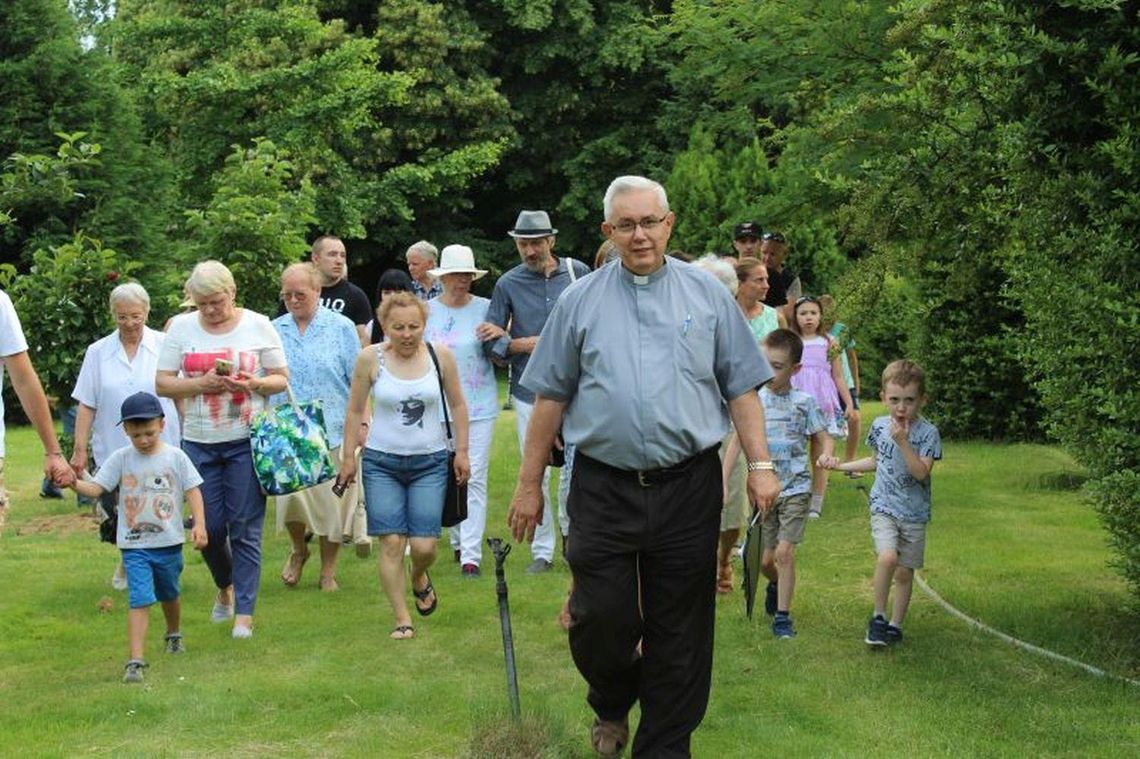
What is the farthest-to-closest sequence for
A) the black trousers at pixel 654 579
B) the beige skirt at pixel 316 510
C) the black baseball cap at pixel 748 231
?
the black baseball cap at pixel 748 231, the beige skirt at pixel 316 510, the black trousers at pixel 654 579

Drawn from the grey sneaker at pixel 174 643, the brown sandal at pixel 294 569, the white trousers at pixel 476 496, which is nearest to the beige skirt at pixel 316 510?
the brown sandal at pixel 294 569

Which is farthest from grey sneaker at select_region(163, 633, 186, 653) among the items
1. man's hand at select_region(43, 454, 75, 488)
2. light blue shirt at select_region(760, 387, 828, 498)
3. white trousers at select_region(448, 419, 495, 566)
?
light blue shirt at select_region(760, 387, 828, 498)

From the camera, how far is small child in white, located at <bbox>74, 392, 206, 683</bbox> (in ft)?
27.7

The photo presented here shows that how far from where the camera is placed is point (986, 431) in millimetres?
18484

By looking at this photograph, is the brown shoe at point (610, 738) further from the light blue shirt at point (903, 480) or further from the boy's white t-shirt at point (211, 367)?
the boy's white t-shirt at point (211, 367)

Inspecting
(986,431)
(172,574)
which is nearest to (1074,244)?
(172,574)

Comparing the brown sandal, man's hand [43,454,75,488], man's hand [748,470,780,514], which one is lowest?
the brown sandal

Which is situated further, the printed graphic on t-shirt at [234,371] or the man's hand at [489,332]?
the man's hand at [489,332]

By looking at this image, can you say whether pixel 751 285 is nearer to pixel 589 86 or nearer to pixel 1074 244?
pixel 1074 244

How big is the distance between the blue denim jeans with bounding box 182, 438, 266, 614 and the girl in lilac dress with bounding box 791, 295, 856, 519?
5299mm

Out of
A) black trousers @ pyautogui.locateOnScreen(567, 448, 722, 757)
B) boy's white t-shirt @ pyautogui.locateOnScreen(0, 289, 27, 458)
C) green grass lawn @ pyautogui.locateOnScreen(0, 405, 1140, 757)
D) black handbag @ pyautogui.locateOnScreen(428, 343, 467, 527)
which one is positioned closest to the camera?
black trousers @ pyautogui.locateOnScreen(567, 448, 722, 757)

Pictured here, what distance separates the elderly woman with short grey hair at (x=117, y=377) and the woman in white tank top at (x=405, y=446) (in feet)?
5.82

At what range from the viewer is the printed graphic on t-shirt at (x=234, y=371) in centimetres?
926

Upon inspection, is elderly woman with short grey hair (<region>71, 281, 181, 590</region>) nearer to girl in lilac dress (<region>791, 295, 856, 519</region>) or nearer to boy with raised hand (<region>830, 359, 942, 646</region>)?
boy with raised hand (<region>830, 359, 942, 646</region>)
